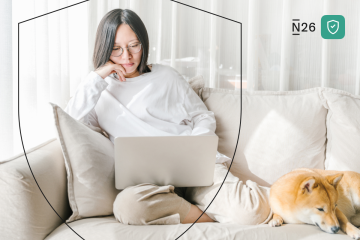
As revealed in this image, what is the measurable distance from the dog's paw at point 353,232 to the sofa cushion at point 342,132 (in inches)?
17.9

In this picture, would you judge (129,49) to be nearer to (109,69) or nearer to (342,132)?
(109,69)

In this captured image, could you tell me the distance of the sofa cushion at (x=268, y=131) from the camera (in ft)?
2.13

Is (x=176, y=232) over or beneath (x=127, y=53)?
beneath

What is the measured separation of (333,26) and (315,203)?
4.24ft

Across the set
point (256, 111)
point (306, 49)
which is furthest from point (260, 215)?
point (306, 49)

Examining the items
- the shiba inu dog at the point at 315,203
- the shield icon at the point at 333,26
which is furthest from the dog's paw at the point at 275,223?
the shield icon at the point at 333,26

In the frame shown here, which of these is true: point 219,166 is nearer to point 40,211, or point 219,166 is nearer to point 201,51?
point 201,51

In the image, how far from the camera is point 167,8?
1.85 feet

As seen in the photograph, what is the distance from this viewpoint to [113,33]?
1.56 feet

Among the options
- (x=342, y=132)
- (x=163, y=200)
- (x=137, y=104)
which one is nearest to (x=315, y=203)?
(x=342, y=132)

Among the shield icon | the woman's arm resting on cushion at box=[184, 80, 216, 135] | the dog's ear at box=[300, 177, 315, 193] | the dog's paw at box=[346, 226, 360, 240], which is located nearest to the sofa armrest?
the woman's arm resting on cushion at box=[184, 80, 216, 135]

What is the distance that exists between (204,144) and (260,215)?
23.9 inches

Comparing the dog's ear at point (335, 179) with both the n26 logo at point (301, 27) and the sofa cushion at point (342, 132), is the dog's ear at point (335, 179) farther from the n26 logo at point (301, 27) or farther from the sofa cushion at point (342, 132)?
the n26 logo at point (301, 27)

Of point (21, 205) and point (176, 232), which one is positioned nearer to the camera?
point (176, 232)
